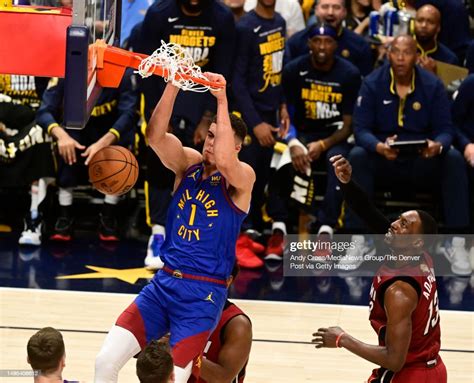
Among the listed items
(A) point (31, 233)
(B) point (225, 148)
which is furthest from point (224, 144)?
(A) point (31, 233)

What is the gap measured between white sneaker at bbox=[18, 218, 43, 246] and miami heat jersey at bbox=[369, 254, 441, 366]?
182 inches

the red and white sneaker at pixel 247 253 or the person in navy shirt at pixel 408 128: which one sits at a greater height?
the person in navy shirt at pixel 408 128

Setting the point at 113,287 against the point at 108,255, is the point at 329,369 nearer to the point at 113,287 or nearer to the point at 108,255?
the point at 113,287

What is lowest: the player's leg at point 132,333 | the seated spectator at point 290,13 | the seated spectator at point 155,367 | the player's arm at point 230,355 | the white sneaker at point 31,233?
the white sneaker at point 31,233

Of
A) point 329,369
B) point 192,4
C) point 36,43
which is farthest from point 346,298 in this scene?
point 36,43

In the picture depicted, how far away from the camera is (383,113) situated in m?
9.40

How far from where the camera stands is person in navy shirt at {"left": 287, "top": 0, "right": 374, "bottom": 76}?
10.0m

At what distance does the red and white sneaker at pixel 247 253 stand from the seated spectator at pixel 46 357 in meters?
4.61

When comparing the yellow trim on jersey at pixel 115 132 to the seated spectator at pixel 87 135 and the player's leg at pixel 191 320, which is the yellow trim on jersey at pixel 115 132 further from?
the player's leg at pixel 191 320

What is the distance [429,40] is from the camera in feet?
32.6

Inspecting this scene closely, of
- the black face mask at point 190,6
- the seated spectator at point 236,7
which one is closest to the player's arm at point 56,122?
the black face mask at point 190,6

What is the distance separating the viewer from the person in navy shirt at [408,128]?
929cm

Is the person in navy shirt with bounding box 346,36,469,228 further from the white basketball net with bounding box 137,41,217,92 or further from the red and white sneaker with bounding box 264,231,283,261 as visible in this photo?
the white basketball net with bounding box 137,41,217,92

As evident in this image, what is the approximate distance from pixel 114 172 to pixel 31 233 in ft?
11.4
